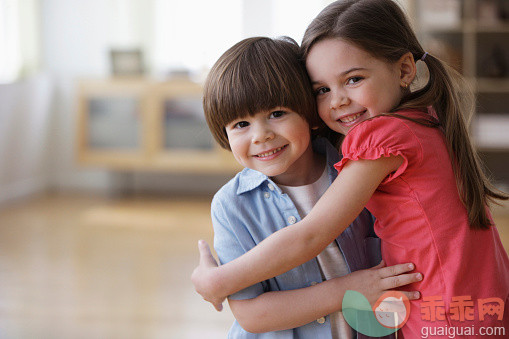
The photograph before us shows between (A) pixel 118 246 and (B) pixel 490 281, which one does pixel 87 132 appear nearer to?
(A) pixel 118 246

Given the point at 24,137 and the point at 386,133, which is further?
the point at 24,137

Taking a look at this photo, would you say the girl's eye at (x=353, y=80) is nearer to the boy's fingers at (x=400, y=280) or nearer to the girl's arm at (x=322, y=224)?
the girl's arm at (x=322, y=224)

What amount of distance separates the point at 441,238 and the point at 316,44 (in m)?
0.37

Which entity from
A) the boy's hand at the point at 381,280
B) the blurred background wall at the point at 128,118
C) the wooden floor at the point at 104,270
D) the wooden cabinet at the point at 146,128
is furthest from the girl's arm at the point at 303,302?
the wooden cabinet at the point at 146,128

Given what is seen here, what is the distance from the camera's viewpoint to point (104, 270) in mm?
3227

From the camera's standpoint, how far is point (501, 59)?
4461mm

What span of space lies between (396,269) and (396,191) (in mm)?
123

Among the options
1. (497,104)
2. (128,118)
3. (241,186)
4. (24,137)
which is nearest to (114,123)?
(128,118)

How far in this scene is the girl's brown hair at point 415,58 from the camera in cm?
98

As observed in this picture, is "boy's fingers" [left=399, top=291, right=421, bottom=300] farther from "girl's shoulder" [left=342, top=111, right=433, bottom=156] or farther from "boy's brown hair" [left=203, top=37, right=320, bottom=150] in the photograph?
"boy's brown hair" [left=203, top=37, right=320, bottom=150]

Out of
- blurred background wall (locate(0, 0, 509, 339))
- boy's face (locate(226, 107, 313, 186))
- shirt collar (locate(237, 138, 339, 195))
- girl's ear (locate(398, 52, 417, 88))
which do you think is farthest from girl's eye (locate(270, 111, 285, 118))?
blurred background wall (locate(0, 0, 509, 339))

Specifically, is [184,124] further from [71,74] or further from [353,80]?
[353,80]

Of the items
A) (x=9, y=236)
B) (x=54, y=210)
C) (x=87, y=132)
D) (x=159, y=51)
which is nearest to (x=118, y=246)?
(x=9, y=236)

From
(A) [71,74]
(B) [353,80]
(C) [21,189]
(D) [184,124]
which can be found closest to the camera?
(B) [353,80]
